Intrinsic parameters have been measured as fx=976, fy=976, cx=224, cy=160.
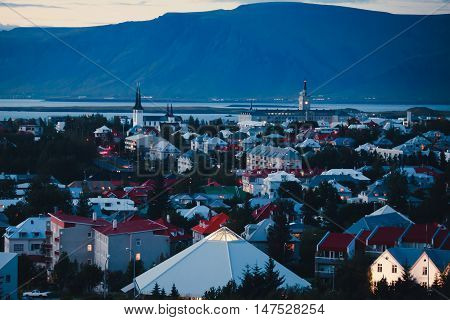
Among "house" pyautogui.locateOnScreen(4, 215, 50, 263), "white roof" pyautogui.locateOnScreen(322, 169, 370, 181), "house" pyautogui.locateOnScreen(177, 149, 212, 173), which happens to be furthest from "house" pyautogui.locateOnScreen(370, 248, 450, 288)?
"house" pyautogui.locateOnScreen(177, 149, 212, 173)

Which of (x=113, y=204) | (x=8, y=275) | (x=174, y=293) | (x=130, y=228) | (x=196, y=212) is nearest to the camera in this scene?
(x=174, y=293)

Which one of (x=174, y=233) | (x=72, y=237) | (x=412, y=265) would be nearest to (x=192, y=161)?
(x=174, y=233)

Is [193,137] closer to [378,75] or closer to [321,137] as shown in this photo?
[321,137]

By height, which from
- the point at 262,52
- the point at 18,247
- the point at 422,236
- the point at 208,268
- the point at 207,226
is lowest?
the point at 18,247

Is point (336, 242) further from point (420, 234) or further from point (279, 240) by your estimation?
point (420, 234)

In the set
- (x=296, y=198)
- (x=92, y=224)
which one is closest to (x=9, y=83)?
(x=296, y=198)

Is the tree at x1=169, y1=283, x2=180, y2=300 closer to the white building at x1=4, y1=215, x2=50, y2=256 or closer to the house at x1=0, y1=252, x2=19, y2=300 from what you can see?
the house at x1=0, y1=252, x2=19, y2=300
